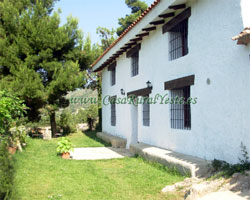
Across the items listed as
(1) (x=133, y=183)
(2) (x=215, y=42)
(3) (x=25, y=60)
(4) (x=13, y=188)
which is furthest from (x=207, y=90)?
(3) (x=25, y=60)

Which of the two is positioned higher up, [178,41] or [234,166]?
[178,41]

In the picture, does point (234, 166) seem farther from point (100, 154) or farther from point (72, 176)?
point (100, 154)

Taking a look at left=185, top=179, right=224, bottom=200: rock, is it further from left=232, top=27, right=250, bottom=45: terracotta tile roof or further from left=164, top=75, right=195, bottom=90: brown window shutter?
left=164, top=75, right=195, bottom=90: brown window shutter

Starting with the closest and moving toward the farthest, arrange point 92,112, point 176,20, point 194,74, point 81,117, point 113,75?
1. point 194,74
2. point 176,20
3. point 113,75
4. point 92,112
5. point 81,117

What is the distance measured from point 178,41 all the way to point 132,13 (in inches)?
748

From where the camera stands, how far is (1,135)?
30.4 feet

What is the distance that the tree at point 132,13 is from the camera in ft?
82.7

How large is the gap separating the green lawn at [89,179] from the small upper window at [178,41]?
10.9ft

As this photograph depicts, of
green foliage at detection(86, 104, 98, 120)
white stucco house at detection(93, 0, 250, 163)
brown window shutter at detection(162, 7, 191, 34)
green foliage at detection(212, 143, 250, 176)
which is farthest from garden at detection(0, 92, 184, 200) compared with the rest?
green foliage at detection(86, 104, 98, 120)

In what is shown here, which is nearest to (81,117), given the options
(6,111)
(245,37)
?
(6,111)

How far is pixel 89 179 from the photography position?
259 inches

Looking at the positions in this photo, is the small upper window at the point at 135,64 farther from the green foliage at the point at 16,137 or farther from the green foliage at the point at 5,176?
the green foliage at the point at 5,176

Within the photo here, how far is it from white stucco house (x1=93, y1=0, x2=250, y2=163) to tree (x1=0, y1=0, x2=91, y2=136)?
4.60m

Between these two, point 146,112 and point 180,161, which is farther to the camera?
point 146,112
